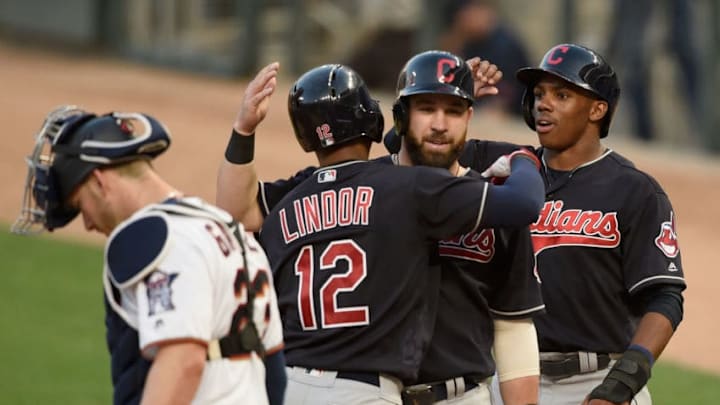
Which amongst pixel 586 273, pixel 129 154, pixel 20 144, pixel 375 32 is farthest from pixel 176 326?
pixel 375 32

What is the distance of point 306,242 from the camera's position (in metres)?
4.39

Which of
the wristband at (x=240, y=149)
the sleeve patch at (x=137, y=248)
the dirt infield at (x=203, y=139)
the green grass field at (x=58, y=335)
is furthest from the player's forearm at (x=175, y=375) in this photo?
the dirt infield at (x=203, y=139)

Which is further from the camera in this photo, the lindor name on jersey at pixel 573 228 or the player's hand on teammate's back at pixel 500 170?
the lindor name on jersey at pixel 573 228

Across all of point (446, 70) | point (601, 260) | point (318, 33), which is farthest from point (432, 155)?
point (318, 33)

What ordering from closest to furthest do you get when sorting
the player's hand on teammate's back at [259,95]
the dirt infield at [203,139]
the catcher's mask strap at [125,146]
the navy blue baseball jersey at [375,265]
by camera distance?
the catcher's mask strap at [125,146] → the navy blue baseball jersey at [375,265] → the player's hand on teammate's back at [259,95] → the dirt infield at [203,139]

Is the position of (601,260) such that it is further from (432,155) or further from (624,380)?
(432,155)

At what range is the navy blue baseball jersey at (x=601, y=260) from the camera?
5.02m

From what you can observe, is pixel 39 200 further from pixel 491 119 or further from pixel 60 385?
pixel 491 119

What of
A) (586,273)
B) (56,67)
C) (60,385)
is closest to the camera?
(586,273)

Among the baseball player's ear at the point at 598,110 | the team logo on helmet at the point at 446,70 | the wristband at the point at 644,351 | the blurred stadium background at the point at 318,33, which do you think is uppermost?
the team logo on helmet at the point at 446,70

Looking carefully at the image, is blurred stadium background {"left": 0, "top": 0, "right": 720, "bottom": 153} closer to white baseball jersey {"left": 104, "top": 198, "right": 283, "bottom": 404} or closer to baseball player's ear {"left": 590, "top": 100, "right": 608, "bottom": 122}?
baseball player's ear {"left": 590, "top": 100, "right": 608, "bottom": 122}

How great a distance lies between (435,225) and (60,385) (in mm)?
5166

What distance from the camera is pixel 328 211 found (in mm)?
4363

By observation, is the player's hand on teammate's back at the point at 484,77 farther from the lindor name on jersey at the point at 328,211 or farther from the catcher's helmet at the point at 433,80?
the lindor name on jersey at the point at 328,211
